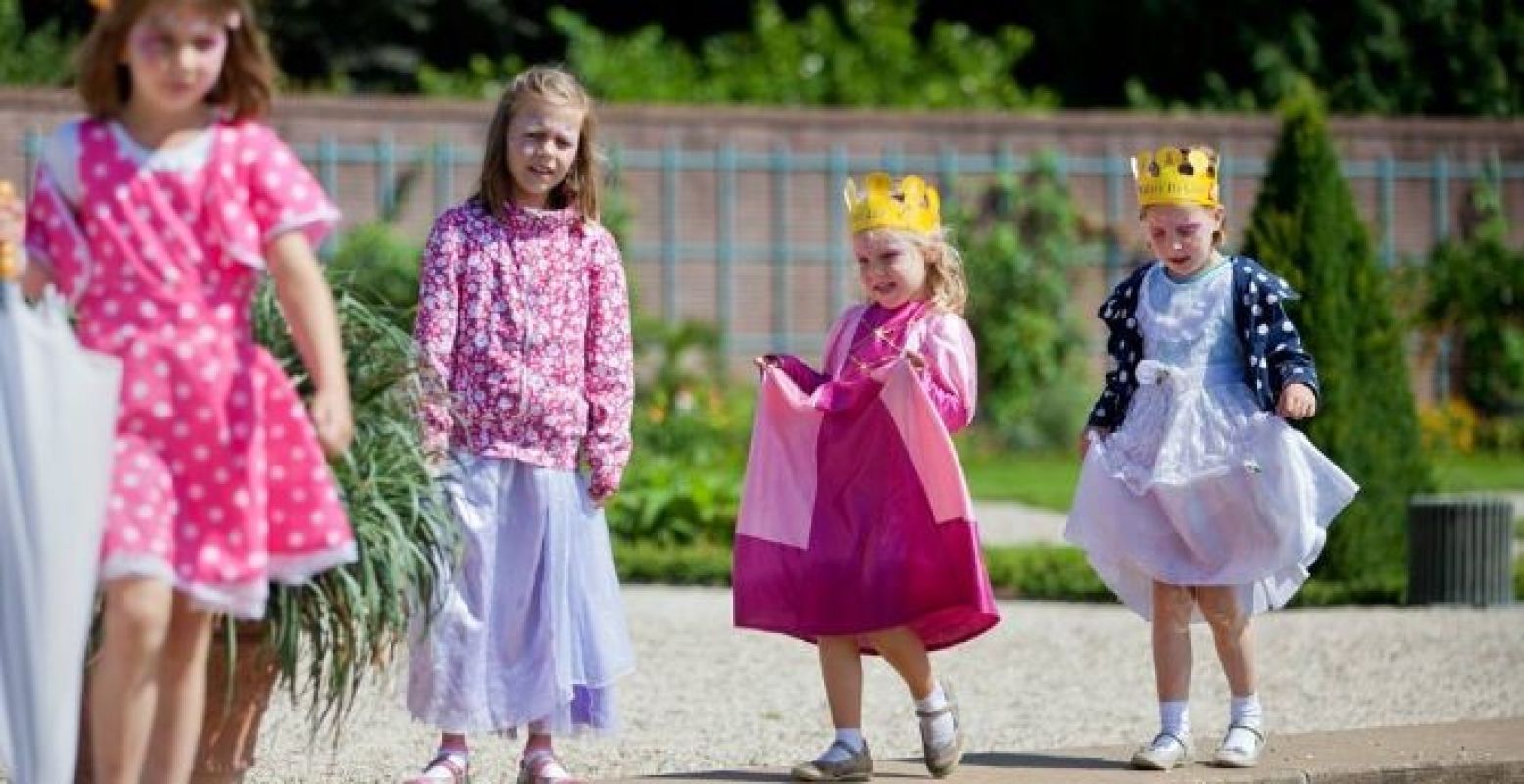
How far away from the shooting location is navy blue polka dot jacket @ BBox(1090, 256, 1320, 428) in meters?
6.45

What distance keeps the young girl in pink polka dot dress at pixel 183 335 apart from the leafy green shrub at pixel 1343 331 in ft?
22.6

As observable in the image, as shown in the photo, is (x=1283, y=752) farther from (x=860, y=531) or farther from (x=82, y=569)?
(x=82, y=569)

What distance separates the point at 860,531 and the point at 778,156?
13.4 metres

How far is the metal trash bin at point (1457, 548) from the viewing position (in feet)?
36.1

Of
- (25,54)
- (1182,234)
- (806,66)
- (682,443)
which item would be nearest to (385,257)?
(682,443)

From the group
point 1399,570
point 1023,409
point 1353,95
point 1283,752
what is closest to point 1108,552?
point 1283,752

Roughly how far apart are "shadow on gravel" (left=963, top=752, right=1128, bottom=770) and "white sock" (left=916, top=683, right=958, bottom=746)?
0.87ft

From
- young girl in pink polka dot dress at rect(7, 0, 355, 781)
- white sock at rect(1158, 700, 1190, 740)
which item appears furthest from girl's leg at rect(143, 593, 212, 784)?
white sock at rect(1158, 700, 1190, 740)

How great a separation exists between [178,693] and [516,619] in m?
1.42

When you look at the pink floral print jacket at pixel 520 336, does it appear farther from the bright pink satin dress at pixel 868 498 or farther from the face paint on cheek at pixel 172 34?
the face paint on cheek at pixel 172 34

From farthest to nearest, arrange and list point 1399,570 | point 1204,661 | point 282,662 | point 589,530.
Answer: point 1399,570
point 1204,661
point 589,530
point 282,662

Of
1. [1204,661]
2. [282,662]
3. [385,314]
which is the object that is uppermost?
[385,314]

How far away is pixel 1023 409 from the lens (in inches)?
765

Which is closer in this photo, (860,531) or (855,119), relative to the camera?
(860,531)
